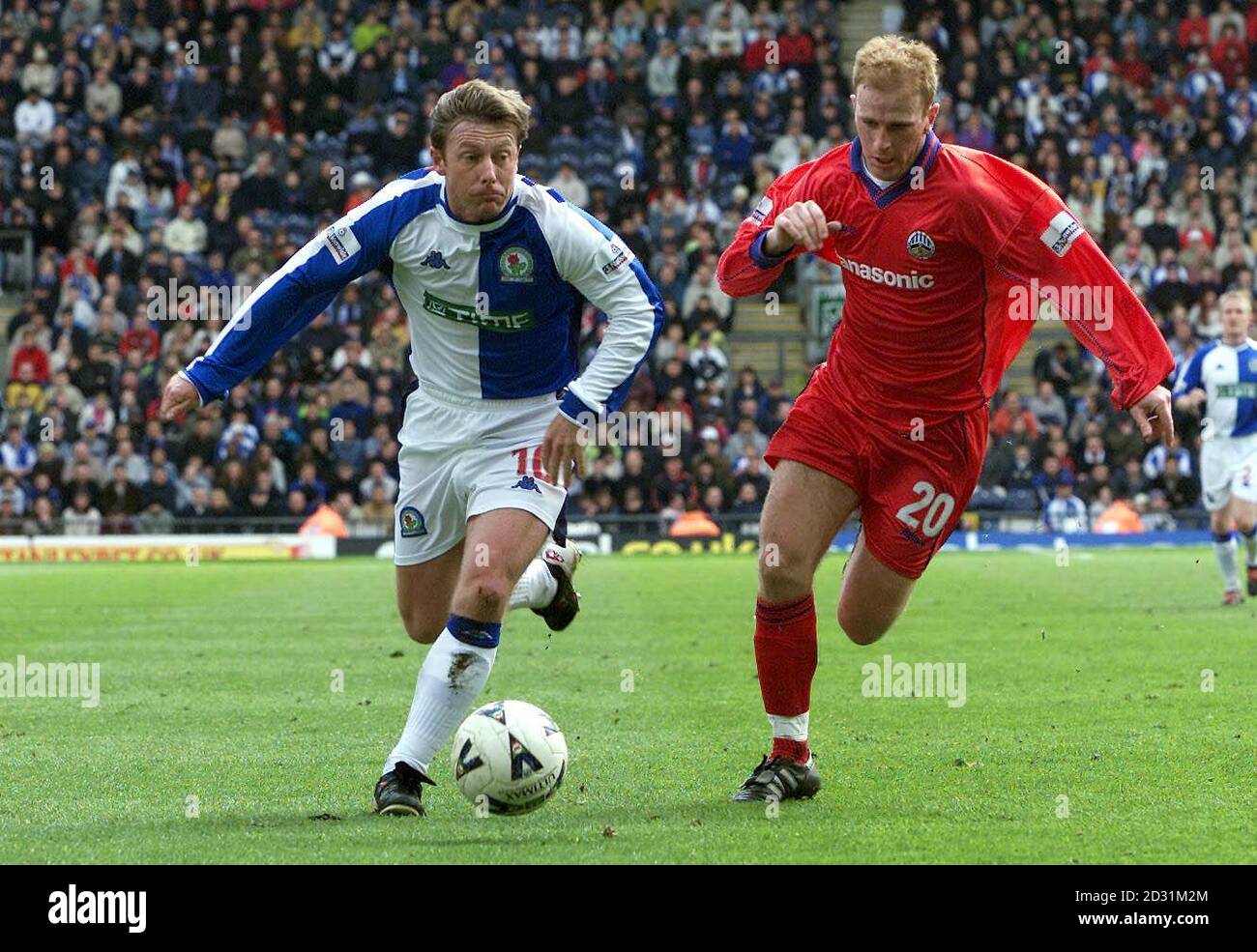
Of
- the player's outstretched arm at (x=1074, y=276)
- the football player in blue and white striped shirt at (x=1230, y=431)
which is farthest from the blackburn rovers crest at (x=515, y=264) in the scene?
the football player in blue and white striped shirt at (x=1230, y=431)

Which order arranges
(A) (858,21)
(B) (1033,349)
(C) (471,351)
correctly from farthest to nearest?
(A) (858,21)
(B) (1033,349)
(C) (471,351)

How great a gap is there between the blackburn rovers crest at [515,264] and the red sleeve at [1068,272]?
5.49 ft

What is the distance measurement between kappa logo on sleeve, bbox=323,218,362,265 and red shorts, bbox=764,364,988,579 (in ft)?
5.84

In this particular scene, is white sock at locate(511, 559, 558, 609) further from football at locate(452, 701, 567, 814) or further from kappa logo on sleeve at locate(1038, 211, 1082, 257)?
kappa logo on sleeve at locate(1038, 211, 1082, 257)

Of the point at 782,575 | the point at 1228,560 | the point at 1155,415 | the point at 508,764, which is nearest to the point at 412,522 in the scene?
the point at 508,764

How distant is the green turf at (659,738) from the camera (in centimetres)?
600

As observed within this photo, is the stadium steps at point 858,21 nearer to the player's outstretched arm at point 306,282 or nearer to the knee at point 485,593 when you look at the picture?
the player's outstretched arm at point 306,282

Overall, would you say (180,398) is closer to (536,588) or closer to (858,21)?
(536,588)

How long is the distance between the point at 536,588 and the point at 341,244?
209cm

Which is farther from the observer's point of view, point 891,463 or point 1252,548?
point 1252,548

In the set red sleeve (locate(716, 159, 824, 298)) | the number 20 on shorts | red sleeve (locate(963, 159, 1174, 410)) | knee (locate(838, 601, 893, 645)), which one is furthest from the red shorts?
red sleeve (locate(963, 159, 1174, 410))

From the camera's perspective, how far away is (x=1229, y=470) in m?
16.6

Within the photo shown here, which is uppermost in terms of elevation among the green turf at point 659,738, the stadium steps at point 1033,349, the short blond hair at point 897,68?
the stadium steps at point 1033,349

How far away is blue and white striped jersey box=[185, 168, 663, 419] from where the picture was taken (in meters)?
7.13
